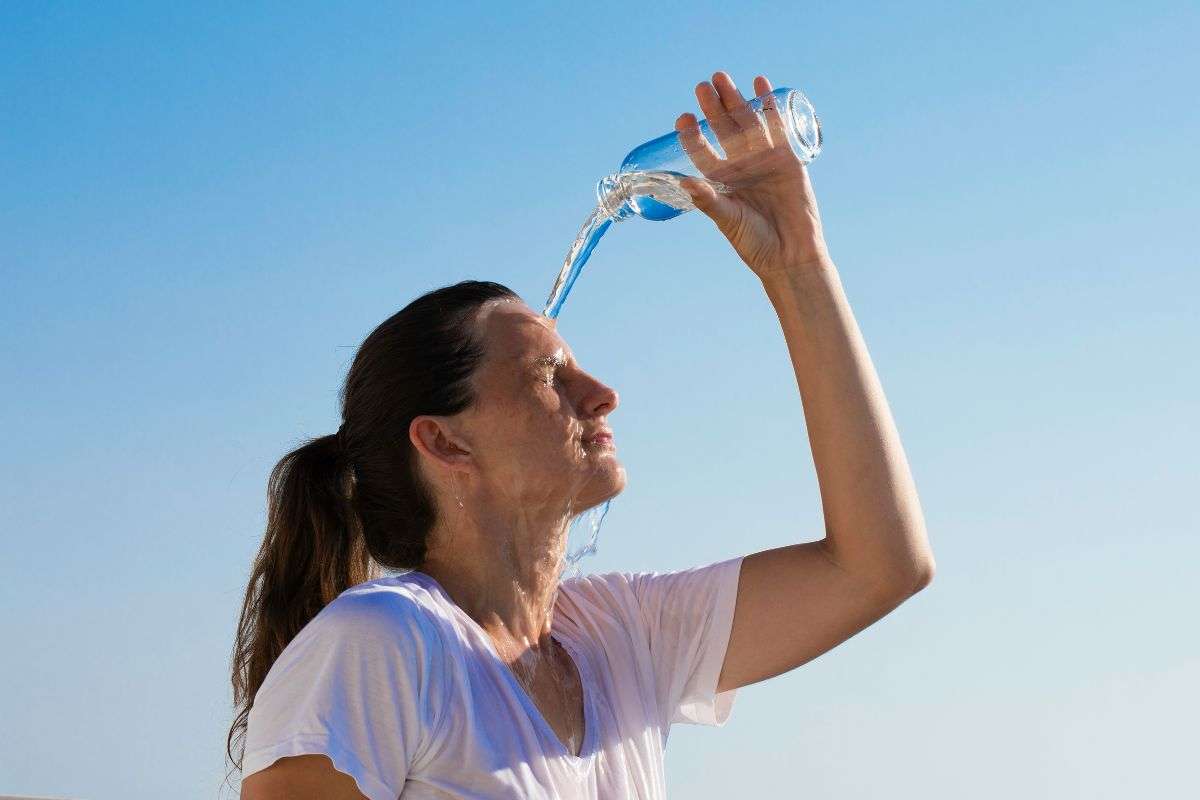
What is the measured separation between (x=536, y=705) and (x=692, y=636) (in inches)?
14.6

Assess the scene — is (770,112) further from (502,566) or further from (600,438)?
(502,566)

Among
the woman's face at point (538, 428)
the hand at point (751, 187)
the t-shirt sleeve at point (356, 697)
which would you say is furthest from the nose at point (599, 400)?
the t-shirt sleeve at point (356, 697)

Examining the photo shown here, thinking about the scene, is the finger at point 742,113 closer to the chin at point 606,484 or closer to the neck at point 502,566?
the chin at point 606,484

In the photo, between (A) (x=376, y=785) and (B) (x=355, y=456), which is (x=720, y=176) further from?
(A) (x=376, y=785)

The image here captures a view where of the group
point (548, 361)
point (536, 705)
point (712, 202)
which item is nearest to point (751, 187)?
point (712, 202)

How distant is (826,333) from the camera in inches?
93.6

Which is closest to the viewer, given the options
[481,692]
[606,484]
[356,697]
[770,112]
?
[356,697]

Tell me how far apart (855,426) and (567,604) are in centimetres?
62

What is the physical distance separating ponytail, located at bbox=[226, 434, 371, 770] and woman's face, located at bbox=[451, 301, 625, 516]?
32cm

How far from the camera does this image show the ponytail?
7.88 feet

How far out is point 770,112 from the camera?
2537mm

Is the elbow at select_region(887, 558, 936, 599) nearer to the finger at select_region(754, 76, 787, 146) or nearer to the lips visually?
the lips

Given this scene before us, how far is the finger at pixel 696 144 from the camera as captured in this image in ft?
8.00

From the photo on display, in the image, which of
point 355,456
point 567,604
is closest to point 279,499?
point 355,456
